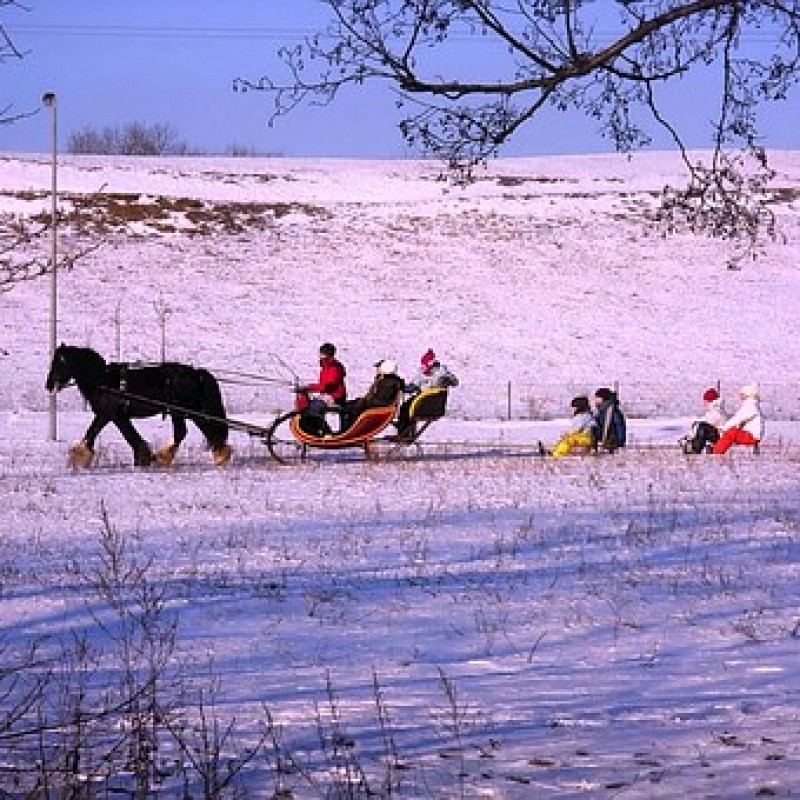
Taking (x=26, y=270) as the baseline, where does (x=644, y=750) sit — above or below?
below

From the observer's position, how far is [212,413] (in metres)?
22.2

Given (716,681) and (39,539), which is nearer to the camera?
(716,681)

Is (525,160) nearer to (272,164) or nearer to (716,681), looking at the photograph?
(272,164)

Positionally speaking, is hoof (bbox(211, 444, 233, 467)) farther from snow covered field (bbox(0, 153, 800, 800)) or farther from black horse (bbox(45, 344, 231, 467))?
snow covered field (bbox(0, 153, 800, 800))

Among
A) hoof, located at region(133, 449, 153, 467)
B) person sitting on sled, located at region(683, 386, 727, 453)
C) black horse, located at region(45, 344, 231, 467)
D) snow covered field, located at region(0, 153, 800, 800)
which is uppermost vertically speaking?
black horse, located at region(45, 344, 231, 467)

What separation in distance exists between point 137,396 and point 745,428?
859cm

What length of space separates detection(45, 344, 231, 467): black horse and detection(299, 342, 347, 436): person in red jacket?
3.77ft

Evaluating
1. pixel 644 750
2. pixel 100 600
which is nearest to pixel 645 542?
pixel 100 600

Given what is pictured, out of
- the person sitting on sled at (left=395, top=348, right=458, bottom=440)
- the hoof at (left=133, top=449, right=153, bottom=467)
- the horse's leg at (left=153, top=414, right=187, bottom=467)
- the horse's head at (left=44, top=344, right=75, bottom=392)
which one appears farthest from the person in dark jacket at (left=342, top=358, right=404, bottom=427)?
the horse's head at (left=44, top=344, right=75, bottom=392)

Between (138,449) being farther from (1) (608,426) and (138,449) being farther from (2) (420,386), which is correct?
(1) (608,426)

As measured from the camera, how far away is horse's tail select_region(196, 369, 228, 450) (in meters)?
21.8

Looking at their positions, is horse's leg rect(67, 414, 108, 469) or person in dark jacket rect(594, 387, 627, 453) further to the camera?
person in dark jacket rect(594, 387, 627, 453)

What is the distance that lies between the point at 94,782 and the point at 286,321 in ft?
152

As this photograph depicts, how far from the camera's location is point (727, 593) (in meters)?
11.6
